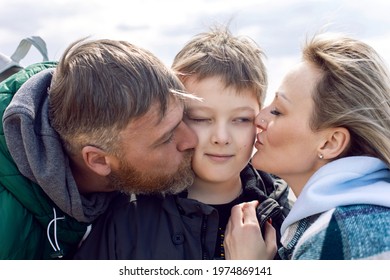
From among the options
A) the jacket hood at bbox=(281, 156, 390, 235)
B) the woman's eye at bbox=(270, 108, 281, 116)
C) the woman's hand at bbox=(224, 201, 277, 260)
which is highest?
the woman's eye at bbox=(270, 108, 281, 116)

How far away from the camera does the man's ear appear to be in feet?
→ 8.72

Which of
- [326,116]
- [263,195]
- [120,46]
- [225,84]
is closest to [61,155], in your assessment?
[120,46]

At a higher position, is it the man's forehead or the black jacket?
the man's forehead

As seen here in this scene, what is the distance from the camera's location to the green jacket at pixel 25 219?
242cm

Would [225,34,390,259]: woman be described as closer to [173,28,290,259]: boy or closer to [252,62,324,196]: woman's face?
[252,62,324,196]: woman's face

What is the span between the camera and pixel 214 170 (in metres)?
2.66

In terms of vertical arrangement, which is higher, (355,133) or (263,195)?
(355,133)

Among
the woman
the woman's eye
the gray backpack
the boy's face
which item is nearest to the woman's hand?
the woman

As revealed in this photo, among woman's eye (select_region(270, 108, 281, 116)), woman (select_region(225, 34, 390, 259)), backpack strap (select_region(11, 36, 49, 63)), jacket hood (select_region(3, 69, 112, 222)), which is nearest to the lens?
woman (select_region(225, 34, 390, 259))

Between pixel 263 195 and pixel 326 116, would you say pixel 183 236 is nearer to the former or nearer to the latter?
pixel 263 195

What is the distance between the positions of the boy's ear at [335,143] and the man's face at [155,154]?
0.66 meters

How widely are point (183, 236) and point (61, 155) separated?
0.73 m

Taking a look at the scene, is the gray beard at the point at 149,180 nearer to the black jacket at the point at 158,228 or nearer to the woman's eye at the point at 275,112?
the black jacket at the point at 158,228

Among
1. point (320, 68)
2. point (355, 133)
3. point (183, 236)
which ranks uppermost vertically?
point (320, 68)
